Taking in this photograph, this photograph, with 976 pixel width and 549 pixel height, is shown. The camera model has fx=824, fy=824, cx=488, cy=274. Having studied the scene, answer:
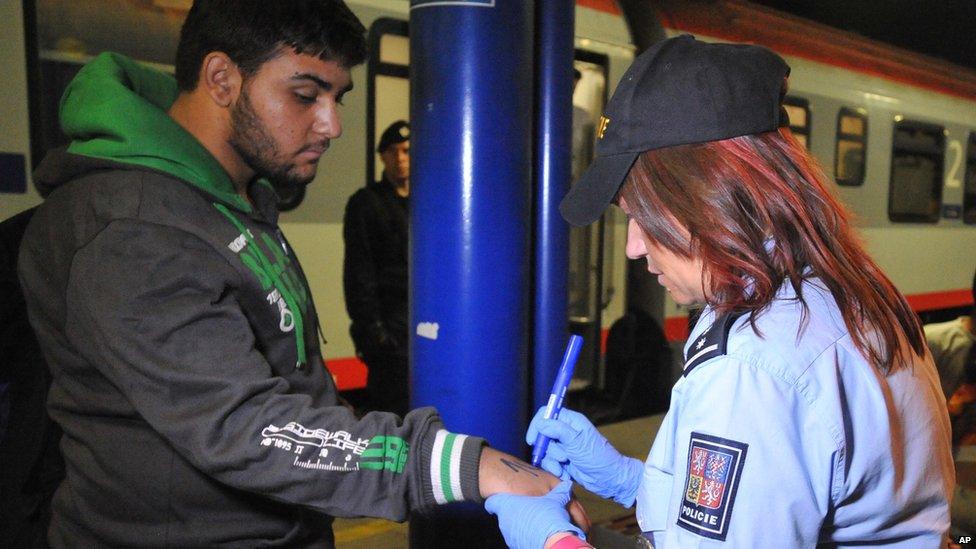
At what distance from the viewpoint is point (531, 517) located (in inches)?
54.0

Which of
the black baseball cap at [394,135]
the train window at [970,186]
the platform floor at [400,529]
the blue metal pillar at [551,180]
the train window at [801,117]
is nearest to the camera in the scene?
the blue metal pillar at [551,180]

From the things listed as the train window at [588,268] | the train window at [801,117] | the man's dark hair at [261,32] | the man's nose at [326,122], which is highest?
the train window at [801,117]

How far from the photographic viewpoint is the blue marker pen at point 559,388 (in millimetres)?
1640

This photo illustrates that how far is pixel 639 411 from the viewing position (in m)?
5.87

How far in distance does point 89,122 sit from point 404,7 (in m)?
3.18

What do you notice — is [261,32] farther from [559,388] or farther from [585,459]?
[585,459]

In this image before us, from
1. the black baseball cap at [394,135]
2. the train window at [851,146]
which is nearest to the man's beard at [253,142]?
the black baseball cap at [394,135]

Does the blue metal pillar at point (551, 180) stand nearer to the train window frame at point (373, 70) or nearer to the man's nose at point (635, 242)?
the man's nose at point (635, 242)

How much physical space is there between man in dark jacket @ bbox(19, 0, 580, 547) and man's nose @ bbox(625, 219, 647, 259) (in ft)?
1.42

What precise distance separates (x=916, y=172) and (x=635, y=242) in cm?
803

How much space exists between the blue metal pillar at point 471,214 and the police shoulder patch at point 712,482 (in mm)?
1097

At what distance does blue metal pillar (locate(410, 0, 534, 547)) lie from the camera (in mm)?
2002

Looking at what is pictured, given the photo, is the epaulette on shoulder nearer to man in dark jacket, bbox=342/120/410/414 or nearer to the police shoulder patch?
the police shoulder patch

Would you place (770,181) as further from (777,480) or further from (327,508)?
(327,508)
